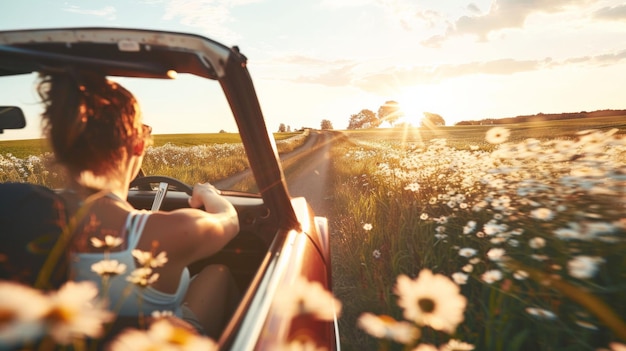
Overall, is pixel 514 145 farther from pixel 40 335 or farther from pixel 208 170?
pixel 208 170

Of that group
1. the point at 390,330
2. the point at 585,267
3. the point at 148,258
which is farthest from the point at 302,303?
the point at 585,267

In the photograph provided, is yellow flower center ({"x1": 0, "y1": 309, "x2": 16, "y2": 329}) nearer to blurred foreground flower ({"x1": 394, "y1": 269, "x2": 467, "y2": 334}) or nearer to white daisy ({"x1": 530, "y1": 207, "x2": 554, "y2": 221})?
blurred foreground flower ({"x1": 394, "y1": 269, "x2": 467, "y2": 334})

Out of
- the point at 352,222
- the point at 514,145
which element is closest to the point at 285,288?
the point at 514,145

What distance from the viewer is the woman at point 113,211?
138 cm

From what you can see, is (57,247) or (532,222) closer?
(57,247)

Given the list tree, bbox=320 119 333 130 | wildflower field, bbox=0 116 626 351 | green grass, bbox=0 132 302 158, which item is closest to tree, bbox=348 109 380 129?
tree, bbox=320 119 333 130

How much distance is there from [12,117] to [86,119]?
58 cm

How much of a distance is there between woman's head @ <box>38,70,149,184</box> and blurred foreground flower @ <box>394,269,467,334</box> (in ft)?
3.83

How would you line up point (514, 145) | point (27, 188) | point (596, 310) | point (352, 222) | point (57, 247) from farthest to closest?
point (352, 222)
point (514, 145)
point (27, 188)
point (596, 310)
point (57, 247)

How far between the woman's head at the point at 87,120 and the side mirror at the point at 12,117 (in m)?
0.40

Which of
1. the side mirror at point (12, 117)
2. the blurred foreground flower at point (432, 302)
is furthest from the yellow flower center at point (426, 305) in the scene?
the side mirror at point (12, 117)

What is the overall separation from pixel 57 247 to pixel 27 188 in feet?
1.27

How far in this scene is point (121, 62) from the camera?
4.88 ft

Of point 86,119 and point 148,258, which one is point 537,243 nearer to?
point 148,258
